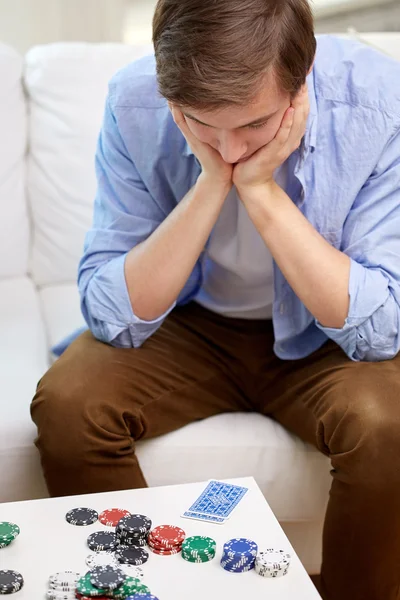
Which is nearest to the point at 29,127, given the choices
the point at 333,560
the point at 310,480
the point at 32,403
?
the point at 32,403

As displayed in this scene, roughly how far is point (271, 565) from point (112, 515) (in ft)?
0.68

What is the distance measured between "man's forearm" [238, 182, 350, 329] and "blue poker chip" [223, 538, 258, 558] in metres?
0.45

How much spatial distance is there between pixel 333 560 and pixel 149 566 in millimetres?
434

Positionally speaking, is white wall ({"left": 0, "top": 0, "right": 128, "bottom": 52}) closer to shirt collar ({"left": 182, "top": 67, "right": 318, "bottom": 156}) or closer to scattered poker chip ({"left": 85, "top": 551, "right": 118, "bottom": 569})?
shirt collar ({"left": 182, "top": 67, "right": 318, "bottom": 156})

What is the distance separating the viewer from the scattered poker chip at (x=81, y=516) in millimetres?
993

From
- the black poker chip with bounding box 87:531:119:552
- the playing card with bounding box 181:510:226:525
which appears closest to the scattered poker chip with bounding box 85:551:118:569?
the black poker chip with bounding box 87:531:119:552

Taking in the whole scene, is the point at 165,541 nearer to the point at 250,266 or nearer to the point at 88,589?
the point at 88,589

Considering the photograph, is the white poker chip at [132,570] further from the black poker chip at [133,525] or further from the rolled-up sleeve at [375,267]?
the rolled-up sleeve at [375,267]

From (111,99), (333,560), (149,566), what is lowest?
(333,560)

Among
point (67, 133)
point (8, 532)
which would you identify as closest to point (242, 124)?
point (8, 532)

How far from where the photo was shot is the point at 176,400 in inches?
55.2

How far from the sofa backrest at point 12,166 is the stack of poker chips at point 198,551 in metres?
1.21

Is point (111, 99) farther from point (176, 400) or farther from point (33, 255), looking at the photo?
point (33, 255)

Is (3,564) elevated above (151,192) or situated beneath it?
situated beneath
